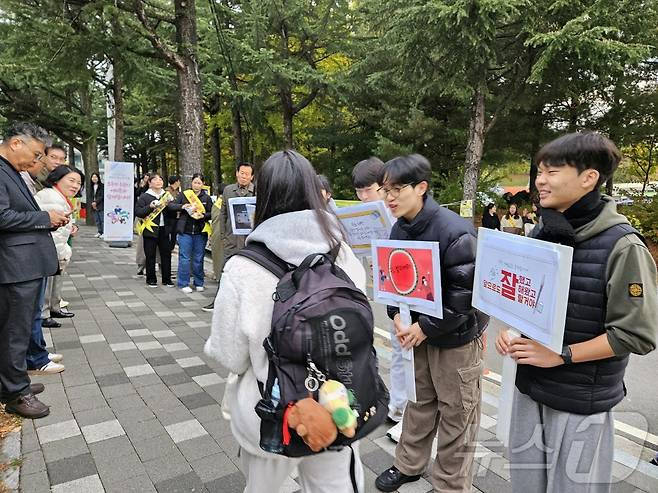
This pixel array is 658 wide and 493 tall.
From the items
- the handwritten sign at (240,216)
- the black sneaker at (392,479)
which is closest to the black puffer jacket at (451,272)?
the black sneaker at (392,479)

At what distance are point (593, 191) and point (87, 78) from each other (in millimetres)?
10341

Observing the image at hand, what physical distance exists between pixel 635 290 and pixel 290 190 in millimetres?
1241

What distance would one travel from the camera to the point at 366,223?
3354mm

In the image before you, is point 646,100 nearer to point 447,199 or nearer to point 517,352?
point 447,199

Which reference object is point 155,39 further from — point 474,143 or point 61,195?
point 474,143

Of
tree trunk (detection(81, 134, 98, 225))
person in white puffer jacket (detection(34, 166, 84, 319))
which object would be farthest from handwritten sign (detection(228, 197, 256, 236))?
tree trunk (detection(81, 134, 98, 225))

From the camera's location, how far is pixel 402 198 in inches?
90.1

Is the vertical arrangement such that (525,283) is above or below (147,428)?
above

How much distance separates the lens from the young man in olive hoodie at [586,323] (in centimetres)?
150

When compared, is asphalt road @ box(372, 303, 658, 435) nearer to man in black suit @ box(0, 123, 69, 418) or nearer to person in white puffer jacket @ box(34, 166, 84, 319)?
man in black suit @ box(0, 123, 69, 418)

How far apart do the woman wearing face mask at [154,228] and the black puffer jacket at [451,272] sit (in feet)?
18.6

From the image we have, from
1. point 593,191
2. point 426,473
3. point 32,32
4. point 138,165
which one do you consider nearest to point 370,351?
point 593,191

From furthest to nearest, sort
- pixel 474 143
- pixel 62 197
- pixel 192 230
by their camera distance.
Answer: pixel 474 143 → pixel 192 230 → pixel 62 197

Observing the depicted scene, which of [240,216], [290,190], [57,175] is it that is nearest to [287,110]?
[240,216]
